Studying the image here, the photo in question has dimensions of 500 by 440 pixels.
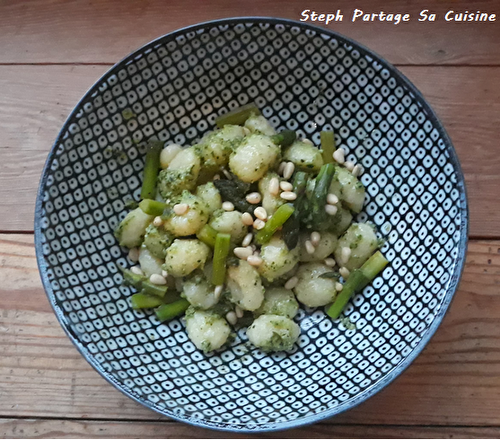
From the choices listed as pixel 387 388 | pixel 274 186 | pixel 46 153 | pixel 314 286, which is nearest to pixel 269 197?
pixel 274 186

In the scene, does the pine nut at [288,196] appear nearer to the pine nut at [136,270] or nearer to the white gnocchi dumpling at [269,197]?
the white gnocchi dumpling at [269,197]

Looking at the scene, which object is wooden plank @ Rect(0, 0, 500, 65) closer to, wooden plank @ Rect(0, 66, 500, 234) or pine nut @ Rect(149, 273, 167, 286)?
wooden plank @ Rect(0, 66, 500, 234)

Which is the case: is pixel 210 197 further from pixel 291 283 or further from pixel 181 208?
pixel 291 283

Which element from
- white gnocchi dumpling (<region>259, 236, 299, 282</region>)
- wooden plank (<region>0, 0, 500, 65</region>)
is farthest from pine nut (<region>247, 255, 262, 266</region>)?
wooden plank (<region>0, 0, 500, 65</region>)

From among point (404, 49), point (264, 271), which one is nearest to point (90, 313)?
point (264, 271)

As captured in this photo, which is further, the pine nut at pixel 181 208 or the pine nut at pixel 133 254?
the pine nut at pixel 133 254

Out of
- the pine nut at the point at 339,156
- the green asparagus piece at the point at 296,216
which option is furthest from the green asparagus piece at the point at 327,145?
the green asparagus piece at the point at 296,216

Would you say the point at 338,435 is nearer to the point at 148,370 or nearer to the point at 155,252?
the point at 148,370
